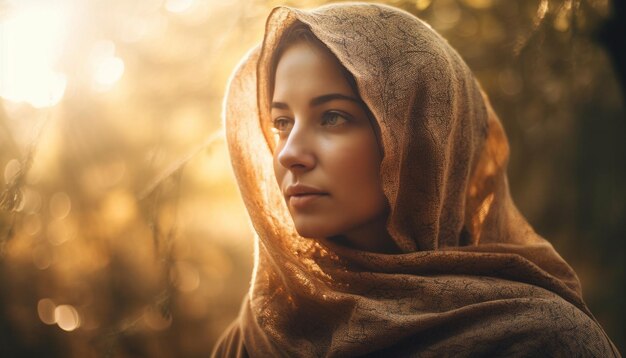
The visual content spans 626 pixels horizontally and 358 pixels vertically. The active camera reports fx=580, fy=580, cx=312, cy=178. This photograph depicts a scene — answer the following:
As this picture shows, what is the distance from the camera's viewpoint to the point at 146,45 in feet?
10.5

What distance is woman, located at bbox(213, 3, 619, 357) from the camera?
57.7 inches

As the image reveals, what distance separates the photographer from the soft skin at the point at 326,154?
1.55 meters

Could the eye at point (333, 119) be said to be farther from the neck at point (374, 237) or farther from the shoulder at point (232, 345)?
the shoulder at point (232, 345)

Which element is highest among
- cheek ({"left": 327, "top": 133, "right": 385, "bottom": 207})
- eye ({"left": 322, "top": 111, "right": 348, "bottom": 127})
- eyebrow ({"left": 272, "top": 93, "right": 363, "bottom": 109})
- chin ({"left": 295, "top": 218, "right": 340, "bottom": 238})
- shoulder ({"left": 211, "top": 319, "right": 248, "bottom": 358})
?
eyebrow ({"left": 272, "top": 93, "right": 363, "bottom": 109})

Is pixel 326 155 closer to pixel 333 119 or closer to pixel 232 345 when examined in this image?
pixel 333 119

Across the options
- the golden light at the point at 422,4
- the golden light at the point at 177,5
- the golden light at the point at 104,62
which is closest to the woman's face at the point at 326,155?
the golden light at the point at 422,4

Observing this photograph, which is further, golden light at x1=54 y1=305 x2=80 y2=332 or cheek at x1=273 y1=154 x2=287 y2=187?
golden light at x1=54 y1=305 x2=80 y2=332

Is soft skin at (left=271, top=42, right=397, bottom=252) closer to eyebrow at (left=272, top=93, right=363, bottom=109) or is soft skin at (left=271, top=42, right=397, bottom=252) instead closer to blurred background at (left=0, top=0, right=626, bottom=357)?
eyebrow at (left=272, top=93, right=363, bottom=109)

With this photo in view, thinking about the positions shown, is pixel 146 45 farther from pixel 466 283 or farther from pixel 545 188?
pixel 545 188

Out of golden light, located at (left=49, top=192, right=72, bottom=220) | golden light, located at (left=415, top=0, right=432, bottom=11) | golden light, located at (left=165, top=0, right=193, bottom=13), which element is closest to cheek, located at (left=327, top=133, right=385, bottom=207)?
golden light, located at (left=415, top=0, right=432, bottom=11)

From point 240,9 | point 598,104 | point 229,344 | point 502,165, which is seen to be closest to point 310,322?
point 229,344

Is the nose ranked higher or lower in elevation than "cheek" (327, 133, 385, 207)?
higher

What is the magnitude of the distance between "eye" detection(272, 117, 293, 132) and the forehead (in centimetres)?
7

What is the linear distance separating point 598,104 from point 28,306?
414 centimetres
